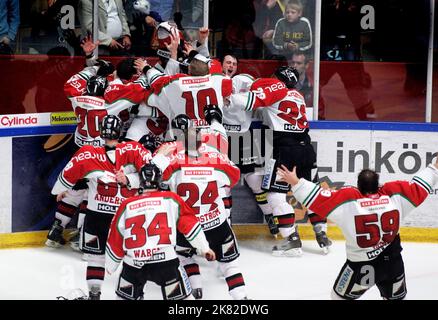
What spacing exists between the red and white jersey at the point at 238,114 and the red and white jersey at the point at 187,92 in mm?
315

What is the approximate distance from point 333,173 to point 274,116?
2.57 ft

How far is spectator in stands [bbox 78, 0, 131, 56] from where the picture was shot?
8.62 metres

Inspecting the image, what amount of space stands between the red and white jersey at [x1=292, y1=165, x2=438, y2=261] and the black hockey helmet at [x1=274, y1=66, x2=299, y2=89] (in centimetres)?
227

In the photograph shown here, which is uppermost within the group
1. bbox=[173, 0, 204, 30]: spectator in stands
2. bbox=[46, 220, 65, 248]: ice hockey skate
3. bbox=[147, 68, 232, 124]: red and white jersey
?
bbox=[173, 0, 204, 30]: spectator in stands

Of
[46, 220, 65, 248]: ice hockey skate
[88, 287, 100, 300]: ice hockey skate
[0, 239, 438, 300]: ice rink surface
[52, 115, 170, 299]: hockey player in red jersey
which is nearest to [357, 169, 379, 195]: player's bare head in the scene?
[0, 239, 438, 300]: ice rink surface

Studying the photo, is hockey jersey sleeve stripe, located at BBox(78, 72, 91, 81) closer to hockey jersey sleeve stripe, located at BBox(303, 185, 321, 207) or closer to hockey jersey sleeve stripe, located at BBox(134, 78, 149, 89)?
hockey jersey sleeve stripe, located at BBox(134, 78, 149, 89)

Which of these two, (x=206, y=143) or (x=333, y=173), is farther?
(x=333, y=173)

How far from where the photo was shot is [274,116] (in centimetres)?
846

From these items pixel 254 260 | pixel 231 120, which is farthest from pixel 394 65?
pixel 254 260

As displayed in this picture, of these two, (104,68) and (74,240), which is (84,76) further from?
(74,240)

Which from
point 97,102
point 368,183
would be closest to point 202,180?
point 368,183

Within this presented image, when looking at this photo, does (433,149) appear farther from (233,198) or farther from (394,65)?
(233,198)

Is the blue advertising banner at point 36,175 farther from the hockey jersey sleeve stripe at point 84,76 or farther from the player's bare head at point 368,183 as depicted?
the player's bare head at point 368,183

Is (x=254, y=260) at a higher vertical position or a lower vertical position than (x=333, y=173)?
lower
